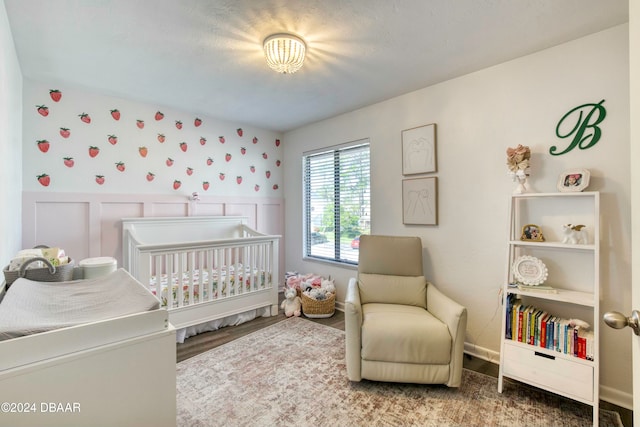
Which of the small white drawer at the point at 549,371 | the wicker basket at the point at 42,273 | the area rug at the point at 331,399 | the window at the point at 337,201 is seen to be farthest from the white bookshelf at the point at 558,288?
the wicker basket at the point at 42,273

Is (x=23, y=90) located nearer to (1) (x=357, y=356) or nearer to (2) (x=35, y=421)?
(2) (x=35, y=421)

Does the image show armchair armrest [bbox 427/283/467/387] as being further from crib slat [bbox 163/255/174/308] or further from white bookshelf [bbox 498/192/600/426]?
crib slat [bbox 163/255/174/308]

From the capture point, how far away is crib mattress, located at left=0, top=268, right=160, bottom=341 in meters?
0.90

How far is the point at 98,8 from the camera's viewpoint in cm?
→ 156

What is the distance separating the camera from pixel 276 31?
5.80 ft

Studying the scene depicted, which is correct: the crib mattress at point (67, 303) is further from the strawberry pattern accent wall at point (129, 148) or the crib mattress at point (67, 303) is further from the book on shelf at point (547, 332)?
the book on shelf at point (547, 332)

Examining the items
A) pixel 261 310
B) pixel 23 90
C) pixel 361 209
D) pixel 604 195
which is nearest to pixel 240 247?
pixel 261 310

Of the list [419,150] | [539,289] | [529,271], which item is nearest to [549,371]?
[539,289]

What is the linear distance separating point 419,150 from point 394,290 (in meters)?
1.29

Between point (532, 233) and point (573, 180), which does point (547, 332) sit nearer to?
point (532, 233)

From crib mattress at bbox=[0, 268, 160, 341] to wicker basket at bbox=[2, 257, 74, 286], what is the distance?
0.17 meters

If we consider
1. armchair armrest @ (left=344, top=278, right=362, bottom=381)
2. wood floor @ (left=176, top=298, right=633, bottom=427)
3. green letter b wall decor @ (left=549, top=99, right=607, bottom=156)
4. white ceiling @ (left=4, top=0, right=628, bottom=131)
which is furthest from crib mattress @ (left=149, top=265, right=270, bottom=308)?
green letter b wall decor @ (left=549, top=99, right=607, bottom=156)

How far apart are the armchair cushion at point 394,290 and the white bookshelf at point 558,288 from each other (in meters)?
0.62

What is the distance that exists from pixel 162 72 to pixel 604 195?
10.5ft
